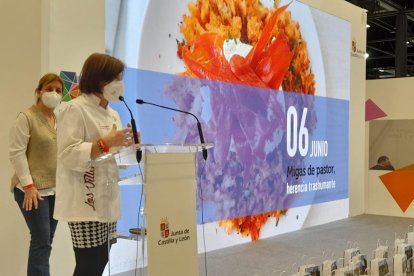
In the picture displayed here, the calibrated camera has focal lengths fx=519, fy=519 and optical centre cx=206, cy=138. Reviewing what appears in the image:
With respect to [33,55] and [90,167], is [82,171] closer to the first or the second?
[90,167]

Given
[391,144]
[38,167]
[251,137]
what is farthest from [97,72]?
[391,144]

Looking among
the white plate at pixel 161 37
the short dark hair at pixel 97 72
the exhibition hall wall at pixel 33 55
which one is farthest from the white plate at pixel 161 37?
the short dark hair at pixel 97 72

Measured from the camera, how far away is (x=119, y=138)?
1.88 m

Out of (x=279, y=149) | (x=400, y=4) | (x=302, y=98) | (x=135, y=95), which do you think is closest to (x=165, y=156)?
(x=135, y=95)

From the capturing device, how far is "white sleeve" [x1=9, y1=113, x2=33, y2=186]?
2.67 meters

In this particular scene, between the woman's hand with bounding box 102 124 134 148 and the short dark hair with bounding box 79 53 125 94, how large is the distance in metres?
0.22

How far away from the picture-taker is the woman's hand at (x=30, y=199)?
262 centimetres

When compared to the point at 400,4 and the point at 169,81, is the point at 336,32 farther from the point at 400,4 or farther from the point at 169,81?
the point at 400,4

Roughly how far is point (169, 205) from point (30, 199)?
0.97 meters

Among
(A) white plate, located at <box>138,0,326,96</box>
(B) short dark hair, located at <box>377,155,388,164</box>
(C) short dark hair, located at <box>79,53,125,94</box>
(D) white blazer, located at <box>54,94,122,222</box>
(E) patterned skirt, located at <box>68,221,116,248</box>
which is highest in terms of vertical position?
(A) white plate, located at <box>138,0,326,96</box>

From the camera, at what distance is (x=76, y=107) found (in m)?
1.97

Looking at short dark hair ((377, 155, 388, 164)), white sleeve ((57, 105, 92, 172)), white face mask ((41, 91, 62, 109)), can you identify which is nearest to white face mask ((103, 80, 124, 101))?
white sleeve ((57, 105, 92, 172))

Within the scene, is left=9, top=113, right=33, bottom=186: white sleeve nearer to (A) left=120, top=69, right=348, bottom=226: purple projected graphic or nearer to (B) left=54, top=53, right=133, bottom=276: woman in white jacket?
(B) left=54, top=53, right=133, bottom=276: woman in white jacket

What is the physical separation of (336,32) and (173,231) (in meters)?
5.49
